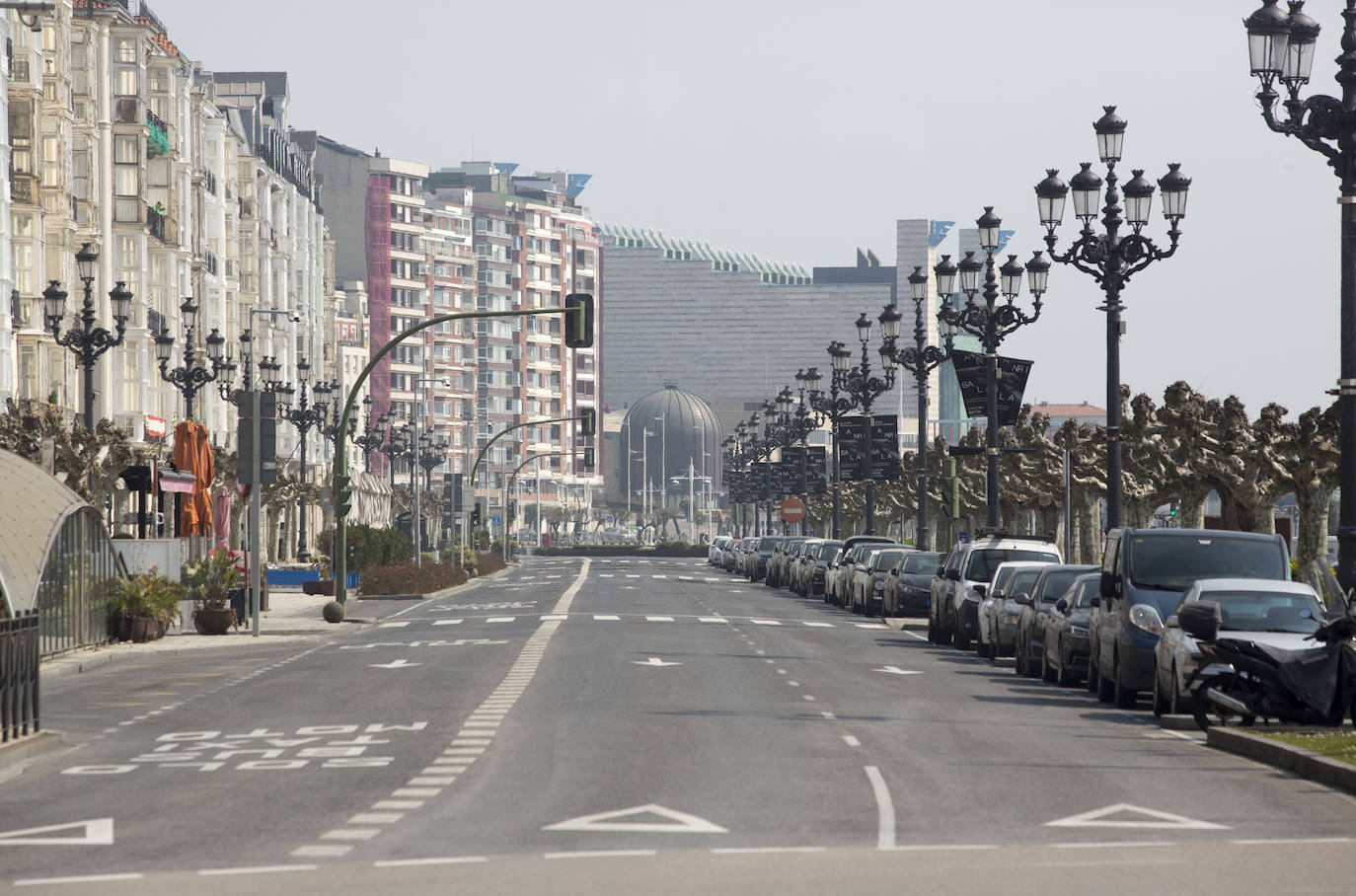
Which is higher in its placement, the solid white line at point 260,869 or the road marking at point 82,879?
the solid white line at point 260,869

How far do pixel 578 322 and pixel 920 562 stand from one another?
10.6m

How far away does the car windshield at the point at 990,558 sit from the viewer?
122 feet

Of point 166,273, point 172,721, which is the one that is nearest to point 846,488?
point 166,273

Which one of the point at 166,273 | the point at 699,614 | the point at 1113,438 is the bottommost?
the point at 699,614

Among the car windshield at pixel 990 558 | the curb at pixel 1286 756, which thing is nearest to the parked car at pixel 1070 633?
the curb at pixel 1286 756

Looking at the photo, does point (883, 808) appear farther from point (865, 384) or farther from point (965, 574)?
point (865, 384)

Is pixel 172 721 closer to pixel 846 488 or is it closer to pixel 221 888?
pixel 221 888

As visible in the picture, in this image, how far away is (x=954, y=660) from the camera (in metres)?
32.7

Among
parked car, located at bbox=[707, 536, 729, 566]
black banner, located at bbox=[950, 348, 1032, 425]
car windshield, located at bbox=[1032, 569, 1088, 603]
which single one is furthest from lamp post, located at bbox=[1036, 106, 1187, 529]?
parked car, located at bbox=[707, 536, 729, 566]

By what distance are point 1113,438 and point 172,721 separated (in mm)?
16015

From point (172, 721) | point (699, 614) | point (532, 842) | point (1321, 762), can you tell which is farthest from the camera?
point (699, 614)

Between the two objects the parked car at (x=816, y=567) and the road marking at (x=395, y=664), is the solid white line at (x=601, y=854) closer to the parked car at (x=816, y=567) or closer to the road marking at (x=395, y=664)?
the road marking at (x=395, y=664)

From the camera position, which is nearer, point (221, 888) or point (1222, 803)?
point (221, 888)

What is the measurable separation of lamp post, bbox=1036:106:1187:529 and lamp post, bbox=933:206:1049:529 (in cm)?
692
